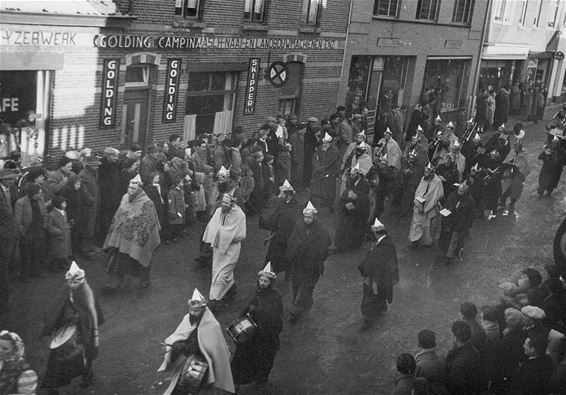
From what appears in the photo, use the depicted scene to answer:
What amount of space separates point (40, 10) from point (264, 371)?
26.4 feet

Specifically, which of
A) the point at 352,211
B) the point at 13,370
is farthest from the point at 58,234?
the point at 352,211

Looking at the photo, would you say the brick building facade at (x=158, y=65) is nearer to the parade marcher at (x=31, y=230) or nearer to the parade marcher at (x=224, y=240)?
the parade marcher at (x=31, y=230)

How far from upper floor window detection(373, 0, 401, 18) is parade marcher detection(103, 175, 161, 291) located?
1587 cm

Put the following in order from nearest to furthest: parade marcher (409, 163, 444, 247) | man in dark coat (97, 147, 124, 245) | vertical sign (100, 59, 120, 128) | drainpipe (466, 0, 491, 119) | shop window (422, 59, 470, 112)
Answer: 1. man in dark coat (97, 147, 124, 245)
2. parade marcher (409, 163, 444, 247)
3. vertical sign (100, 59, 120, 128)
4. shop window (422, 59, 470, 112)
5. drainpipe (466, 0, 491, 119)

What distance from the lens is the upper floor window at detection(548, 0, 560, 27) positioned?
38297 millimetres

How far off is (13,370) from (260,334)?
298 centimetres

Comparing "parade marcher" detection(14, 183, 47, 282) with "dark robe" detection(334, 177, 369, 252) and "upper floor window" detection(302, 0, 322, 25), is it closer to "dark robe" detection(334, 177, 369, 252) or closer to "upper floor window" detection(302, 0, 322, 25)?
"dark robe" detection(334, 177, 369, 252)

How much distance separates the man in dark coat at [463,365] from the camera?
7.83 meters

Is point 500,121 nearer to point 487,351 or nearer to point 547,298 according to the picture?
point 547,298

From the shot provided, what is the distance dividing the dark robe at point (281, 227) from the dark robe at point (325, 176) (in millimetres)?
4763

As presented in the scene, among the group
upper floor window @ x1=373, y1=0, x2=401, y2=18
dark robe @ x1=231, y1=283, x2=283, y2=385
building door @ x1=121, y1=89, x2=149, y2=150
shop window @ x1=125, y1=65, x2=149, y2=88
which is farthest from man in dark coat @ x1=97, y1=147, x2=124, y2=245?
upper floor window @ x1=373, y1=0, x2=401, y2=18

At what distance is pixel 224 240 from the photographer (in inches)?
435

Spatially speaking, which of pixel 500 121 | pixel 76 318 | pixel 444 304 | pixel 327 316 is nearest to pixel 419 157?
pixel 444 304

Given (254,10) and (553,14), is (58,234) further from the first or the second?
(553,14)
